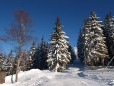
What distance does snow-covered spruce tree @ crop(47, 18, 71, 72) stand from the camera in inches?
1821

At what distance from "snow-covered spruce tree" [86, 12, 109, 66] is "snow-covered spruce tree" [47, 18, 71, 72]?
6485mm

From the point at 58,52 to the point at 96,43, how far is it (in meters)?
9.34

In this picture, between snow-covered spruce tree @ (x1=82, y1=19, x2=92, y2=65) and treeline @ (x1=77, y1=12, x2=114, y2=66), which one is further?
snow-covered spruce tree @ (x1=82, y1=19, x2=92, y2=65)

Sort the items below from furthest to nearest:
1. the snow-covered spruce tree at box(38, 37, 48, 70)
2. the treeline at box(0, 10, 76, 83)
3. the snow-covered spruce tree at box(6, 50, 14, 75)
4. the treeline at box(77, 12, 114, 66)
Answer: the snow-covered spruce tree at box(6, 50, 14, 75) < the snow-covered spruce tree at box(38, 37, 48, 70) < the treeline at box(77, 12, 114, 66) < the treeline at box(0, 10, 76, 83)

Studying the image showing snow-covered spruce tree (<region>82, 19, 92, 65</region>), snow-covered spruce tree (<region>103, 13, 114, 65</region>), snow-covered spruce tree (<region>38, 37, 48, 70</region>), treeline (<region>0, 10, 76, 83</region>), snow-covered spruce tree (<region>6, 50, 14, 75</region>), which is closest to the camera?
treeline (<region>0, 10, 76, 83</region>)

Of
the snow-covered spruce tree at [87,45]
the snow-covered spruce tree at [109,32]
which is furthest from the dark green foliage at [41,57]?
the snow-covered spruce tree at [109,32]

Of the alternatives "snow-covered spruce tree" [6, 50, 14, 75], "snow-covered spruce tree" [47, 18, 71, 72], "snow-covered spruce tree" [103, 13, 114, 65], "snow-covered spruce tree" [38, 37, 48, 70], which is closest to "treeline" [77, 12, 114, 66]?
"snow-covered spruce tree" [103, 13, 114, 65]

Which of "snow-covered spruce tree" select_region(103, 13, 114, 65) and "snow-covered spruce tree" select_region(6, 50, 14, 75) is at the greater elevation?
"snow-covered spruce tree" select_region(103, 13, 114, 65)

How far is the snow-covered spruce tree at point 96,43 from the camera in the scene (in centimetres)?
4934

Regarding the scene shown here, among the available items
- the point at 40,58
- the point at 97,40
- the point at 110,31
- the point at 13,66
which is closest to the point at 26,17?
the point at 97,40

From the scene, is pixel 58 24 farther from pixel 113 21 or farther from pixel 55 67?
pixel 113 21

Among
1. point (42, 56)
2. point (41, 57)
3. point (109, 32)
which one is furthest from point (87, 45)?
point (41, 57)

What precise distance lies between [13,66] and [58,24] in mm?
27474

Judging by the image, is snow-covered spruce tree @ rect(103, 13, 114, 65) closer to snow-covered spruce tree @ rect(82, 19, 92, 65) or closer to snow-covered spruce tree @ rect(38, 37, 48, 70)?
snow-covered spruce tree @ rect(82, 19, 92, 65)
